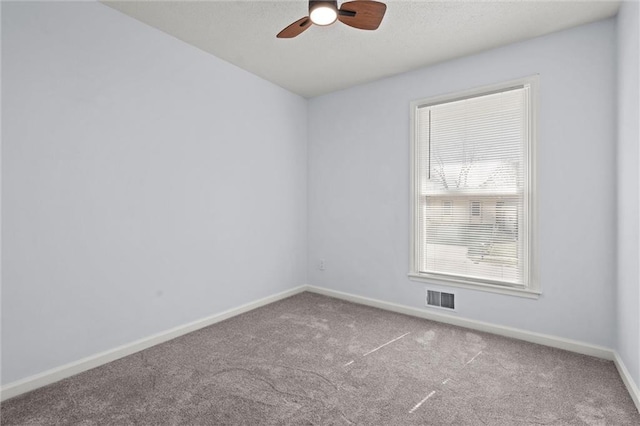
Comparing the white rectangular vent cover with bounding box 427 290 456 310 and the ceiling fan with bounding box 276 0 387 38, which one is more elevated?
the ceiling fan with bounding box 276 0 387 38

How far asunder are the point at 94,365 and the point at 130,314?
16.2 inches

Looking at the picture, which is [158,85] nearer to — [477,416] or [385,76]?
[385,76]

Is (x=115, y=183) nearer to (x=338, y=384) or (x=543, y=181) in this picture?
(x=338, y=384)

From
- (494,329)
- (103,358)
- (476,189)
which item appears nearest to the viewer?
(103,358)

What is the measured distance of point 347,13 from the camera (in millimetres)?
2049

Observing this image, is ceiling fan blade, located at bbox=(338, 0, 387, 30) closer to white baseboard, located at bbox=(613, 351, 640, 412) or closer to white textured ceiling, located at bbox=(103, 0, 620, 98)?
white textured ceiling, located at bbox=(103, 0, 620, 98)

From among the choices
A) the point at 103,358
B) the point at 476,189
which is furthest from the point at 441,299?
the point at 103,358

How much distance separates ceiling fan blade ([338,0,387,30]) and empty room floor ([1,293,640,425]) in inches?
95.4

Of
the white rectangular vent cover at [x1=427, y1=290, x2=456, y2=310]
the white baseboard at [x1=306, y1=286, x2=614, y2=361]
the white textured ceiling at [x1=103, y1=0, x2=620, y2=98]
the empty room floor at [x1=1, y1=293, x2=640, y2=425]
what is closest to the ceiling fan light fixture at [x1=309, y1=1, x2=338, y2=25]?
the white textured ceiling at [x1=103, y1=0, x2=620, y2=98]

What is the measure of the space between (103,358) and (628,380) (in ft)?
12.2

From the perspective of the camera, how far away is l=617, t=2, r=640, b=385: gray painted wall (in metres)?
2.06

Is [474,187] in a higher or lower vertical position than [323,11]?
lower

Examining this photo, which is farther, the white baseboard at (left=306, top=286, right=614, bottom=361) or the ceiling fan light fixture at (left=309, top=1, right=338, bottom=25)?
the white baseboard at (left=306, top=286, right=614, bottom=361)

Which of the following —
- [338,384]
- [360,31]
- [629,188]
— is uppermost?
[360,31]
